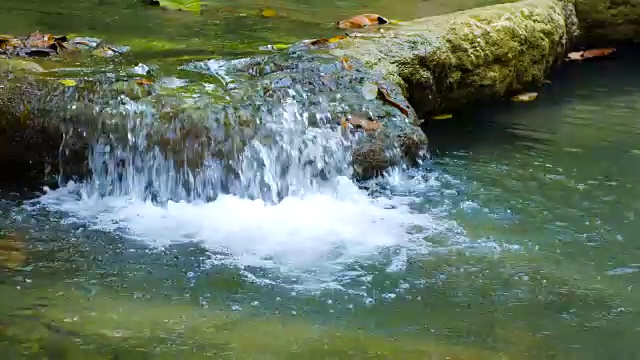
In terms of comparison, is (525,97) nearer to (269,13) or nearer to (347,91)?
(347,91)

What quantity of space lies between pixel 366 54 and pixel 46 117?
2238mm

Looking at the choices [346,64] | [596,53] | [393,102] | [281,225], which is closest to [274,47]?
[346,64]

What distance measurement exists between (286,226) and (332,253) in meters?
0.47

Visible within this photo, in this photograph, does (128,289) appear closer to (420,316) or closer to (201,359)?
(201,359)

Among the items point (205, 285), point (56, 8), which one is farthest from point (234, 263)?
point (56, 8)

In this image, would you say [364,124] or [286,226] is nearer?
[286,226]

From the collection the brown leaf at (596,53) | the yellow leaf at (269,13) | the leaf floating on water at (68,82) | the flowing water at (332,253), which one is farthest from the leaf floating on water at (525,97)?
the leaf floating on water at (68,82)

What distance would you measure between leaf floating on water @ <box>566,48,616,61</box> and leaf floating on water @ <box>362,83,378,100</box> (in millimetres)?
3586

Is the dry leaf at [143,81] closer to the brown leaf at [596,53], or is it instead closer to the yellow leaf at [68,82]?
the yellow leaf at [68,82]

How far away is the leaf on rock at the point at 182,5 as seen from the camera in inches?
278

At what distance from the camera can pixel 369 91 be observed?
17.1 ft

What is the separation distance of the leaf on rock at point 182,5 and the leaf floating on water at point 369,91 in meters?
2.46

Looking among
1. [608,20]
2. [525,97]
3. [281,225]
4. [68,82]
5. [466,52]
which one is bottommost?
[281,225]

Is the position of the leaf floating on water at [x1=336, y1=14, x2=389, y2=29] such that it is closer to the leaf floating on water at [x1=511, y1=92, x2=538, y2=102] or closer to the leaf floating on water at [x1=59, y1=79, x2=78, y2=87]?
Result: the leaf floating on water at [x1=511, y1=92, x2=538, y2=102]
